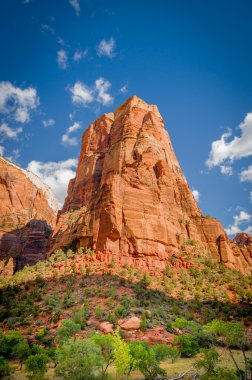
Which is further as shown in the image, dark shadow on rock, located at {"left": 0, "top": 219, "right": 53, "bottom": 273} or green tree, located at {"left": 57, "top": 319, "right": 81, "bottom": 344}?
dark shadow on rock, located at {"left": 0, "top": 219, "right": 53, "bottom": 273}

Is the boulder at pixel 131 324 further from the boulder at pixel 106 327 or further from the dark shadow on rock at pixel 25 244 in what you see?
the dark shadow on rock at pixel 25 244

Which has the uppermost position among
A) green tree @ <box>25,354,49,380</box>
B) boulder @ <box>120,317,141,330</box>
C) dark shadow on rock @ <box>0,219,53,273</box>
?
dark shadow on rock @ <box>0,219,53,273</box>

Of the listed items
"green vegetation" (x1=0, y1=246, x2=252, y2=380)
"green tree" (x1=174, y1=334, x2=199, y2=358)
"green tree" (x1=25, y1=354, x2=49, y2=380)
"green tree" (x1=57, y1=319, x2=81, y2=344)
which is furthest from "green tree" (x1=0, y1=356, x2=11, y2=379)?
"green tree" (x1=174, y1=334, x2=199, y2=358)

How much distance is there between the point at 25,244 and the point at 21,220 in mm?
15914

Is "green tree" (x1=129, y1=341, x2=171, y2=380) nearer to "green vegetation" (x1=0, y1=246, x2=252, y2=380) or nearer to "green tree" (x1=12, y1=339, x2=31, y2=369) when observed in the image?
"green vegetation" (x1=0, y1=246, x2=252, y2=380)

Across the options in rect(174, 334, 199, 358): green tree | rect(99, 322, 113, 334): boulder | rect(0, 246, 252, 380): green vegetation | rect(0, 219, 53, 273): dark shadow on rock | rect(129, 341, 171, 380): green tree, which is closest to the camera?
rect(0, 246, 252, 380): green vegetation

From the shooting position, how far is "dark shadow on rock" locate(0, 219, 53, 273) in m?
73.2

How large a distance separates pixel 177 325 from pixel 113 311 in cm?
640

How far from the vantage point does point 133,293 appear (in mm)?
33188

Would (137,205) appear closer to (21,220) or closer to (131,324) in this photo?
(131,324)

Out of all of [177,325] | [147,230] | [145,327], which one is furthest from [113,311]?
[147,230]

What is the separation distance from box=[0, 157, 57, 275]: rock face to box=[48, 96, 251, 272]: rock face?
65.8 ft

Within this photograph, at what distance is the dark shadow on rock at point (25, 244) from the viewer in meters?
73.2

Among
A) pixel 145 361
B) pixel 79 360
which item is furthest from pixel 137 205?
pixel 79 360
